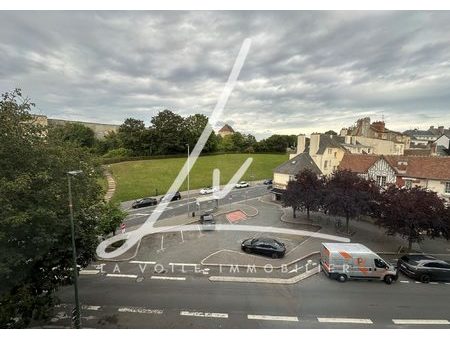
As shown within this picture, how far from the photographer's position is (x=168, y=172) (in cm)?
6244

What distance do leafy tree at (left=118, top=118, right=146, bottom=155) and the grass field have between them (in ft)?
28.5

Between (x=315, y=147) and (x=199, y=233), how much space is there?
1031 inches

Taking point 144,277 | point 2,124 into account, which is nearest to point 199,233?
point 144,277

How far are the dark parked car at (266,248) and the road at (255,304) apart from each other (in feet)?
11.8

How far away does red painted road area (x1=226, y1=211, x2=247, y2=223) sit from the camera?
33.4 meters

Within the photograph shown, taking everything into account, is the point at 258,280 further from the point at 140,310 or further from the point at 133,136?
the point at 133,136

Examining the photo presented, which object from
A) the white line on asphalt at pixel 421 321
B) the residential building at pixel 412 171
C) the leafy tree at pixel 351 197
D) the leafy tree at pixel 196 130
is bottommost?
the white line on asphalt at pixel 421 321

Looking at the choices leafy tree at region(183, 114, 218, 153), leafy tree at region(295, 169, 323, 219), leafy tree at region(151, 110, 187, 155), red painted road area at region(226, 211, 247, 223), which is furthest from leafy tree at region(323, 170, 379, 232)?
leafy tree at region(183, 114, 218, 153)

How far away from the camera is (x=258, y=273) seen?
19.4m

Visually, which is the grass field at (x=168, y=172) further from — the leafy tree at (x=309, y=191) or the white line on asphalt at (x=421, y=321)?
the white line on asphalt at (x=421, y=321)

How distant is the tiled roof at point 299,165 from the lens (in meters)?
42.5

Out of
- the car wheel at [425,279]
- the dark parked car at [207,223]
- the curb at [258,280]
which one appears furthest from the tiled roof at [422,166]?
the curb at [258,280]

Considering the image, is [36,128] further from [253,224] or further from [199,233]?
[253,224]

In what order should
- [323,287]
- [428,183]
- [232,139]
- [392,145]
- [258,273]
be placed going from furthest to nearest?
1. [232,139]
2. [392,145]
3. [428,183]
4. [258,273]
5. [323,287]
